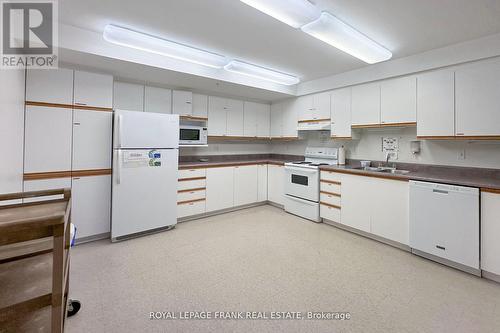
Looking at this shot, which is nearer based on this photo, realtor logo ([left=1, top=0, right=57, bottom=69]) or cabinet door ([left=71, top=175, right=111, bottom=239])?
realtor logo ([left=1, top=0, right=57, bottom=69])

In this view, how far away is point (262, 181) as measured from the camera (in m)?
5.06

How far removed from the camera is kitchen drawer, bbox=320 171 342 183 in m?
3.74

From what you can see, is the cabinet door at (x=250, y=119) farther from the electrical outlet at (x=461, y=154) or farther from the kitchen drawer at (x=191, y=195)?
the electrical outlet at (x=461, y=154)

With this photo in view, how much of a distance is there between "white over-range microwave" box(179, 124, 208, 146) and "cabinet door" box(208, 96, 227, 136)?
246 mm

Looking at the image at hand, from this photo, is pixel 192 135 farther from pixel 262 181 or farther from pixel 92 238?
pixel 92 238

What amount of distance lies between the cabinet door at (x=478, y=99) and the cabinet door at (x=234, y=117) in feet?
11.4

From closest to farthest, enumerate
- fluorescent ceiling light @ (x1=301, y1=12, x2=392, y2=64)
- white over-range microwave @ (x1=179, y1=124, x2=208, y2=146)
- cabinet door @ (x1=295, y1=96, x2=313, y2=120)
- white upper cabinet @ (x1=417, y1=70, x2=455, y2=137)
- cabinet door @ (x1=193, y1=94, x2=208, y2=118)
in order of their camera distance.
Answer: fluorescent ceiling light @ (x1=301, y1=12, x2=392, y2=64) < white upper cabinet @ (x1=417, y1=70, x2=455, y2=137) < white over-range microwave @ (x1=179, y1=124, x2=208, y2=146) < cabinet door @ (x1=193, y1=94, x2=208, y2=118) < cabinet door @ (x1=295, y1=96, x2=313, y2=120)

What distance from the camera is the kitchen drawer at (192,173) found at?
3.91 meters

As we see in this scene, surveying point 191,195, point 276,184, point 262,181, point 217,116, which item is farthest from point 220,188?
point 217,116

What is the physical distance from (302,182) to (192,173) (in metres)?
1.95

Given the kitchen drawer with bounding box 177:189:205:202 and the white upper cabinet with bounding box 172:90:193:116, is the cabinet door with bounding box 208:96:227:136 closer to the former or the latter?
the white upper cabinet with bounding box 172:90:193:116

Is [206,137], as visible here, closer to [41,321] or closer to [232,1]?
[232,1]

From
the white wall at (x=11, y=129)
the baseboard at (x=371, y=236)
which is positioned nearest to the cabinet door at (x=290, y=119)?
the baseboard at (x=371, y=236)

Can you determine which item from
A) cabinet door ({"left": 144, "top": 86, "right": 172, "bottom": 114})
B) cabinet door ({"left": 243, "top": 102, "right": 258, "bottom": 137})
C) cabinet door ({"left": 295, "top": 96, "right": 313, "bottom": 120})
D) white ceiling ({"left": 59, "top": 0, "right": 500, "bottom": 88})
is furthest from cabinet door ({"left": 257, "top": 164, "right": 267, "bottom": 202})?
white ceiling ({"left": 59, "top": 0, "right": 500, "bottom": 88})
